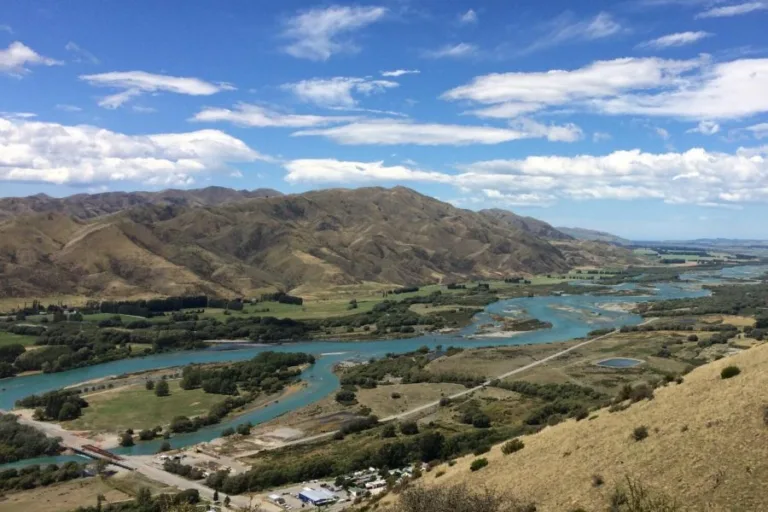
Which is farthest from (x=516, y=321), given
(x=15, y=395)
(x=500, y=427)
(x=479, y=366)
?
(x=15, y=395)

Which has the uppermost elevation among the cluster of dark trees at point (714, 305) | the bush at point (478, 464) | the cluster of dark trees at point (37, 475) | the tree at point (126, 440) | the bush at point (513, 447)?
the bush at point (513, 447)

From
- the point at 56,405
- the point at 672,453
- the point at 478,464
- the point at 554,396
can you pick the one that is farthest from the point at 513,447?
the point at 56,405

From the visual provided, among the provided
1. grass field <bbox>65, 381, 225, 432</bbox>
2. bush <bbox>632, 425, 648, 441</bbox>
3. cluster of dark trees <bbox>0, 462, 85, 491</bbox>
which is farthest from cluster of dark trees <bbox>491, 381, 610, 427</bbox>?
cluster of dark trees <bbox>0, 462, 85, 491</bbox>

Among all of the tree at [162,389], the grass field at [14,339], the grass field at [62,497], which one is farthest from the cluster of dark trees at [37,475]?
the grass field at [14,339]

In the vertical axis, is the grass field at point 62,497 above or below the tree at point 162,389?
below

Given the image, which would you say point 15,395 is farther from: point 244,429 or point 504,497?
point 504,497

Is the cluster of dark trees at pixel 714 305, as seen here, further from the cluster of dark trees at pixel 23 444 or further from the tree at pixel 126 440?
the cluster of dark trees at pixel 23 444

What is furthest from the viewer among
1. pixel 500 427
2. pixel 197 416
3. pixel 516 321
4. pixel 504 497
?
pixel 516 321
